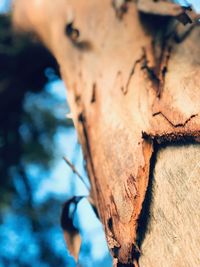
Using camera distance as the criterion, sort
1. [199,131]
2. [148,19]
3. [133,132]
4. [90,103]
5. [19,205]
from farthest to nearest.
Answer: [19,205]
[90,103]
[148,19]
[133,132]
[199,131]

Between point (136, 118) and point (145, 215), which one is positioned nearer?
point (145, 215)

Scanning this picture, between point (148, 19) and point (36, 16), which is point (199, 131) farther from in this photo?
point (36, 16)

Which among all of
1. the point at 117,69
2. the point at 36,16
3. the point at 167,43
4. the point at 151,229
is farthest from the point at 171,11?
the point at 36,16

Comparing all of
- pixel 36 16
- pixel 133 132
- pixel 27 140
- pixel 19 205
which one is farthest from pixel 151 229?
pixel 19 205

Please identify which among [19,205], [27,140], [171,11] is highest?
[171,11]

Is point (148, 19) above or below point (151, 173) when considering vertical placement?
above

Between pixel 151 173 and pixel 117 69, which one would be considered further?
pixel 117 69

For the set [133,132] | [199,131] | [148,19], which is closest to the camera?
[199,131]

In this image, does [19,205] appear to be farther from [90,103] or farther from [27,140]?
[90,103]
